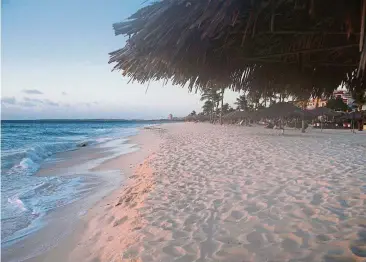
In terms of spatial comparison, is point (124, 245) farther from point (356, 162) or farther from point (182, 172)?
point (356, 162)

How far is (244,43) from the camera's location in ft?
5.98

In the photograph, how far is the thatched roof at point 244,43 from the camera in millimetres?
1288

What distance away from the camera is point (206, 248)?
112 inches

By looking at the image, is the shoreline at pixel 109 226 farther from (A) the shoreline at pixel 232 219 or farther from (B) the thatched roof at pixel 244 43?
(B) the thatched roof at pixel 244 43

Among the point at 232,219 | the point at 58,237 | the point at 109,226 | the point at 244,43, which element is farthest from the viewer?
the point at 58,237

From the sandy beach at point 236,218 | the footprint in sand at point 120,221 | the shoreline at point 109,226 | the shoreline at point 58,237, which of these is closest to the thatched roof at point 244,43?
the sandy beach at point 236,218

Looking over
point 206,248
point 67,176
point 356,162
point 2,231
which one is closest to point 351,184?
point 356,162

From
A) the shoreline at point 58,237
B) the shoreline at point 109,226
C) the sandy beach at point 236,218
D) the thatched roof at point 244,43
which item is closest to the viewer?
the thatched roof at point 244,43

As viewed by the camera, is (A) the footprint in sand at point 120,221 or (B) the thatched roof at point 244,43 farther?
(A) the footprint in sand at point 120,221

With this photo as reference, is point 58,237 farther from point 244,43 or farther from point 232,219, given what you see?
point 244,43

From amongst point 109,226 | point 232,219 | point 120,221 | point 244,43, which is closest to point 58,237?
point 109,226

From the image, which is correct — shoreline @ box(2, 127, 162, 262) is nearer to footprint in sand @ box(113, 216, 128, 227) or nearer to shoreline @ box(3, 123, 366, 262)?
shoreline @ box(3, 123, 366, 262)

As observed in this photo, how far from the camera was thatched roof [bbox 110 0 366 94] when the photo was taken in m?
1.29

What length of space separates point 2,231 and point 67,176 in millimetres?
4672
